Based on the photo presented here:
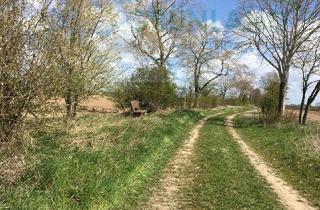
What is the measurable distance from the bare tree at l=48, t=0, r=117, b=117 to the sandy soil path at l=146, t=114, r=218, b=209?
10.7 feet

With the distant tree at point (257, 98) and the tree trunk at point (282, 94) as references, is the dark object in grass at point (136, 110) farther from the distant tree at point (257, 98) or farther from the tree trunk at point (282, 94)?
the distant tree at point (257, 98)

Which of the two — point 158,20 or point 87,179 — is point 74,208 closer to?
point 87,179

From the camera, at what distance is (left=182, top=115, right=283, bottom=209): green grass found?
9273 mm

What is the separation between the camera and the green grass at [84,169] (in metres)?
7.05

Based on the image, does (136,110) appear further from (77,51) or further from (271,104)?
(77,51)

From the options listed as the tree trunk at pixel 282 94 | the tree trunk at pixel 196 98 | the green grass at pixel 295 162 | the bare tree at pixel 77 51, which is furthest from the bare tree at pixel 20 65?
the tree trunk at pixel 196 98

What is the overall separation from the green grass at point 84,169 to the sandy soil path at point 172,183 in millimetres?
269

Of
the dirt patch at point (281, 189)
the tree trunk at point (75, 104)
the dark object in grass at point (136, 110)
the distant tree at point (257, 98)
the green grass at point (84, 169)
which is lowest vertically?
the dirt patch at point (281, 189)

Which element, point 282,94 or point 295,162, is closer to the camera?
point 295,162

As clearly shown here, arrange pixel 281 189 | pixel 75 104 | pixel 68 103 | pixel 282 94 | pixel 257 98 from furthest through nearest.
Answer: pixel 257 98 → pixel 282 94 → pixel 75 104 → pixel 68 103 → pixel 281 189

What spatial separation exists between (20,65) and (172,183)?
4.60m

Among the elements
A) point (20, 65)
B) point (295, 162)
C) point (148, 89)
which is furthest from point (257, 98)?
point (20, 65)

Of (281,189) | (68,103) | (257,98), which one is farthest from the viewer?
(257,98)

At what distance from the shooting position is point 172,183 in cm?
1098
